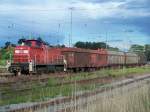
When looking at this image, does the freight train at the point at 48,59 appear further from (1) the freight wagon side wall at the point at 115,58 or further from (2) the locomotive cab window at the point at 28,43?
(1) the freight wagon side wall at the point at 115,58

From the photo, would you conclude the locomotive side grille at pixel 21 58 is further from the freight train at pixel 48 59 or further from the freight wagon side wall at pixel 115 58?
the freight wagon side wall at pixel 115 58

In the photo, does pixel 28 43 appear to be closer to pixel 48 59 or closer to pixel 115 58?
pixel 48 59

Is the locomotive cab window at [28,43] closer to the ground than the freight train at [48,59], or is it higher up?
higher up

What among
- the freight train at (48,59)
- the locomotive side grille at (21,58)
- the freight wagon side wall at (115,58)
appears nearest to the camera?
the freight train at (48,59)

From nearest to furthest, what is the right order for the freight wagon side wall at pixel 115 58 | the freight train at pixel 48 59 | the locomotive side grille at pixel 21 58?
the freight train at pixel 48 59 → the locomotive side grille at pixel 21 58 → the freight wagon side wall at pixel 115 58

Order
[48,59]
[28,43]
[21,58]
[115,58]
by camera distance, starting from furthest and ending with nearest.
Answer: [115,58]
[48,59]
[21,58]
[28,43]

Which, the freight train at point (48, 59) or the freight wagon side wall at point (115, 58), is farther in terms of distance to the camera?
the freight wagon side wall at point (115, 58)

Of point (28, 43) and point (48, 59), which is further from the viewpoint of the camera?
point (48, 59)

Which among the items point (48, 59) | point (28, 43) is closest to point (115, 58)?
point (48, 59)

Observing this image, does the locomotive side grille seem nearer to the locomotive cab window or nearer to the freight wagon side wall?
the locomotive cab window

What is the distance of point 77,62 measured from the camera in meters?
45.3

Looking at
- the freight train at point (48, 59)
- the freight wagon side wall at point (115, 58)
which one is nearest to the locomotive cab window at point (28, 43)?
the freight train at point (48, 59)

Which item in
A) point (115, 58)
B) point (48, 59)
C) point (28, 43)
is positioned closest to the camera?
point (28, 43)

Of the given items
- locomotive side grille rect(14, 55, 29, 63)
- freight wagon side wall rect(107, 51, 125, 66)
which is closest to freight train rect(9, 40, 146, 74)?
locomotive side grille rect(14, 55, 29, 63)
